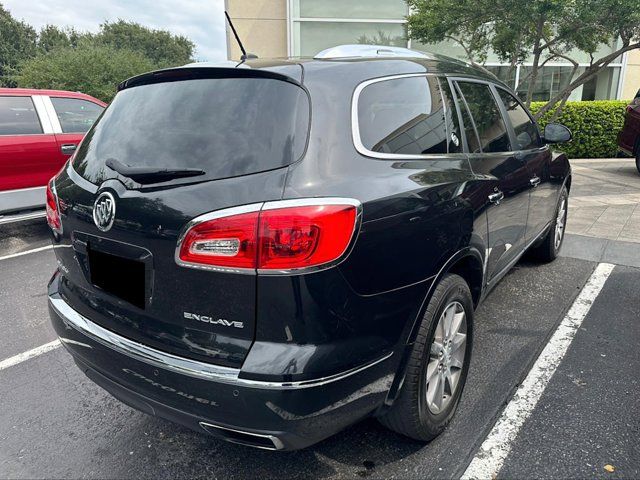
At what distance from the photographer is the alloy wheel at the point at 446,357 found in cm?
226

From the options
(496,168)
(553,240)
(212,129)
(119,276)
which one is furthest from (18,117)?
(553,240)

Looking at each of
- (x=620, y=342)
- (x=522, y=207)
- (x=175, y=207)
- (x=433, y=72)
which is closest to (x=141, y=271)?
(x=175, y=207)

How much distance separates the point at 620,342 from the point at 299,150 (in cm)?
274

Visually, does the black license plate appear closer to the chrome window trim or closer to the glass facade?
the chrome window trim

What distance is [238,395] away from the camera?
1678 mm

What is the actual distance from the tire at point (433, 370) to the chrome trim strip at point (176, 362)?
225mm

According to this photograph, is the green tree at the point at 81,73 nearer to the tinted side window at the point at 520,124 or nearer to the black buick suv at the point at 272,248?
the tinted side window at the point at 520,124

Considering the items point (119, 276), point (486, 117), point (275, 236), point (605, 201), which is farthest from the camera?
point (605, 201)

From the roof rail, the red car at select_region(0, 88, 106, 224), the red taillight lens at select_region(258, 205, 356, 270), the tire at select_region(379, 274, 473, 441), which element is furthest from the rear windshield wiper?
the red car at select_region(0, 88, 106, 224)

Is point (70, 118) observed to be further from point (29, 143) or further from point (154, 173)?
point (154, 173)

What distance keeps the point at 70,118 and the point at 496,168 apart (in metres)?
5.60

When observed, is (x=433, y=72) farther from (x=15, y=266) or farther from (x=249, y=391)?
(x=15, y=266)

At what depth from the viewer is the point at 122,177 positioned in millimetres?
1968

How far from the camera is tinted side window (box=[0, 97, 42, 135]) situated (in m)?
5.74
